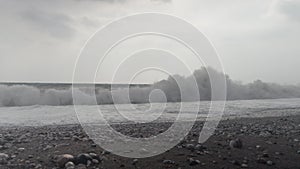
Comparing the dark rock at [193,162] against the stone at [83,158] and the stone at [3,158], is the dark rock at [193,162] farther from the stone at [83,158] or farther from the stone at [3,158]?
the stone at [3,158]

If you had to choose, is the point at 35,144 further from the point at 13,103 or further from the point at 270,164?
the point at 13,103

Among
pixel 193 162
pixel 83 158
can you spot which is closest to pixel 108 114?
pixel 83 158

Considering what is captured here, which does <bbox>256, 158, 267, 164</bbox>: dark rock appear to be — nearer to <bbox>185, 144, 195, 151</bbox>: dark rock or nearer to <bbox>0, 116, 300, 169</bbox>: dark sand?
<bbox>0, 116, 300, 169</bbox>: dark sand

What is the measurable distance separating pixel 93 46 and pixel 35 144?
7.92ft

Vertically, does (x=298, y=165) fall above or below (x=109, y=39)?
below

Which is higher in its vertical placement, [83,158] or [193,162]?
[83,158]

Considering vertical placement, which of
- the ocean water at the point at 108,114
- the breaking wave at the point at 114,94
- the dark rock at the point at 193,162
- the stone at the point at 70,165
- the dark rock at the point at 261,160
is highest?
the breaking wave at the point at 114,94

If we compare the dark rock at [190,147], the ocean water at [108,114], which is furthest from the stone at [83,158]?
the ocean water at [108,114]

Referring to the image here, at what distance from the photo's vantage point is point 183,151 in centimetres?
695

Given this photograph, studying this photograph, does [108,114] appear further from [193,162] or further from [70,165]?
[70,165]

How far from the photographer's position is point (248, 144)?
7766mm

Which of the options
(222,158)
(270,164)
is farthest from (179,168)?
(270,164)

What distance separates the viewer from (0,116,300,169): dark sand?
19.9ft

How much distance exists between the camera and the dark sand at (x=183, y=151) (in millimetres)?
6051
